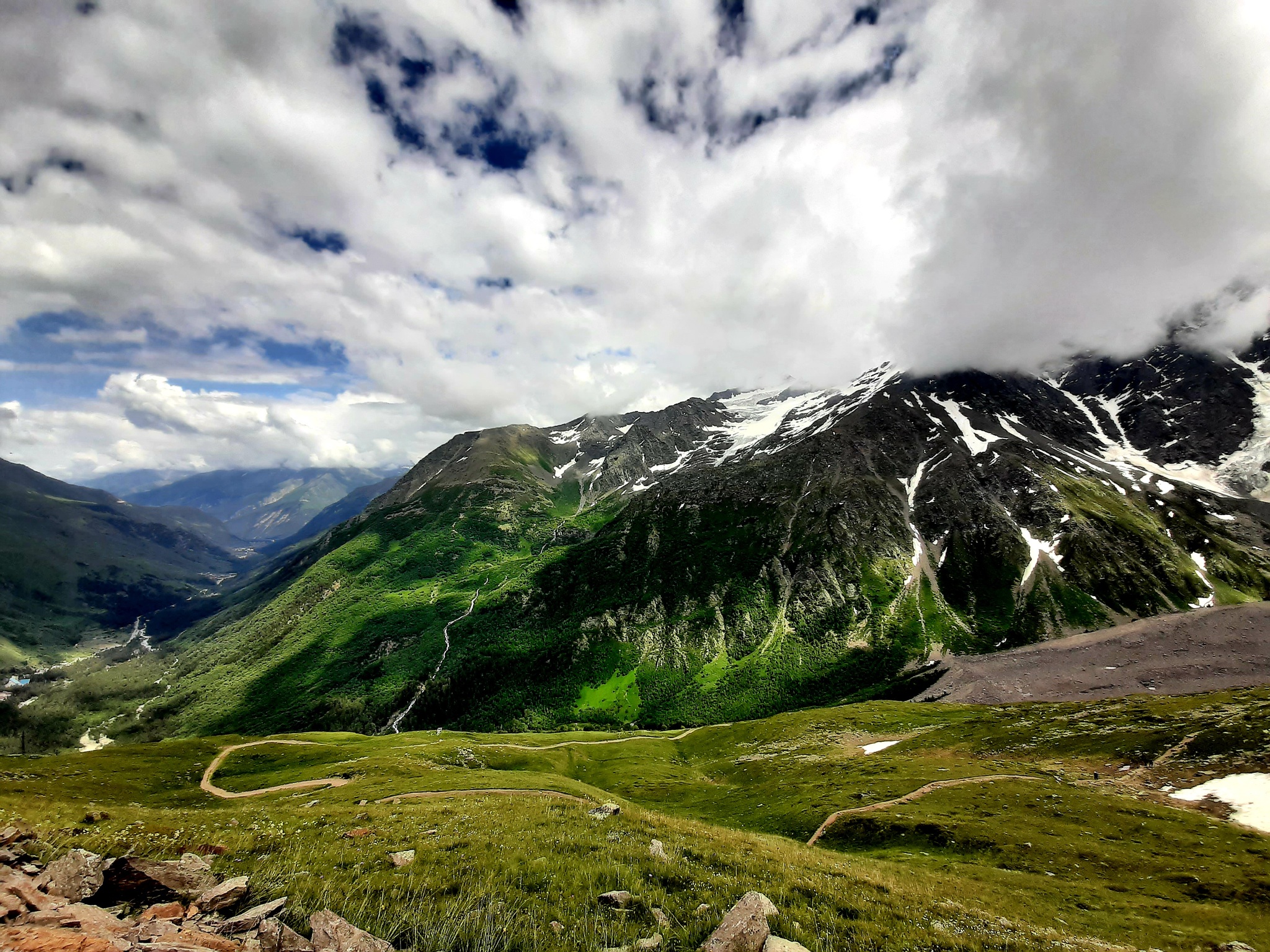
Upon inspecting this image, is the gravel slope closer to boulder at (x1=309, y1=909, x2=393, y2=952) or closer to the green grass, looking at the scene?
the green grass

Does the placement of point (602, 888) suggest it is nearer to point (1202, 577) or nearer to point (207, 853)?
point (207, 853)

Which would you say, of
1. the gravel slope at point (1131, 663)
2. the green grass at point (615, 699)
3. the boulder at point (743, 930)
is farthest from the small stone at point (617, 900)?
the green grass at point (615, 699)

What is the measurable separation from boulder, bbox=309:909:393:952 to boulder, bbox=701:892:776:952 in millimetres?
5994

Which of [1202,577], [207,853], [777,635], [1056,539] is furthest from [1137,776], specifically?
[1202,577]

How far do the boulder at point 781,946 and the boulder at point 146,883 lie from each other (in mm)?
11474

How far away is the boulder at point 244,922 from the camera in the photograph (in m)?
8.05

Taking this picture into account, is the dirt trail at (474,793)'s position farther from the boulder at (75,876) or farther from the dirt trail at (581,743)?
the dirt trail at (581,743)

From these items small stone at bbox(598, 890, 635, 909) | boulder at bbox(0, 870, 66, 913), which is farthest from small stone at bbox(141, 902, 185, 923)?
small stone at bbox(598, 890, 635, 909)

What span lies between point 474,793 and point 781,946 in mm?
38142

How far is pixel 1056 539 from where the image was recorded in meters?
198

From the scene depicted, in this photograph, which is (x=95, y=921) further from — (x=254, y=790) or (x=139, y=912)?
(x=254, y=790)

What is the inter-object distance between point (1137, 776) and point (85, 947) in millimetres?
72022

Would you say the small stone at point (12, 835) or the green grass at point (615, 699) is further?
the green grass at point (615, 699)

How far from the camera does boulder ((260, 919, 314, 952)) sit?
299 inches
